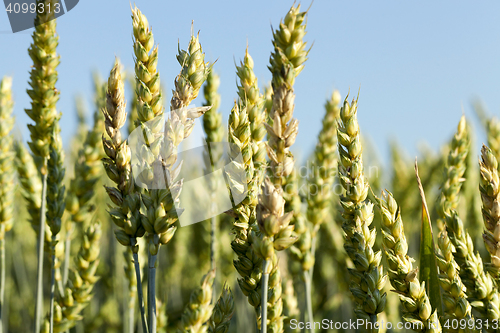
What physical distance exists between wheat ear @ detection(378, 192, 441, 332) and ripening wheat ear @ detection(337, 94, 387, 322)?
0.01m

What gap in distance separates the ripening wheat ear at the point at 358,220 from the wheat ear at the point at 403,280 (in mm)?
13

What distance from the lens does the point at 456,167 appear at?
1.48 meters

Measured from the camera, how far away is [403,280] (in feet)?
3.16

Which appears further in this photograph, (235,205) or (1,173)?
(1,173)

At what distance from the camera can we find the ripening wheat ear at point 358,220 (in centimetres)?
95

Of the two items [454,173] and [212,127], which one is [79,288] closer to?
[212,127]

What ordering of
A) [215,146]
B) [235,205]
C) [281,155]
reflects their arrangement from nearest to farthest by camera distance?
1. [281,155]
2. [235,205]
3. [215,146]

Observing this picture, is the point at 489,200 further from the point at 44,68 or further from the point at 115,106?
the point at 44,68

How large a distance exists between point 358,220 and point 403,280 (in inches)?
7.7

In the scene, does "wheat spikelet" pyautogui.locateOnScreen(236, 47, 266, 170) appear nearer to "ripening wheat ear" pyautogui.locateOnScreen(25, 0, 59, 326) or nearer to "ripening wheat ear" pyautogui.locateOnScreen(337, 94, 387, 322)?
"ripening wheat ear" pyautogui.locateOnScreen(337, 94, 387, 322)

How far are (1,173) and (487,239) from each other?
1.92 metres

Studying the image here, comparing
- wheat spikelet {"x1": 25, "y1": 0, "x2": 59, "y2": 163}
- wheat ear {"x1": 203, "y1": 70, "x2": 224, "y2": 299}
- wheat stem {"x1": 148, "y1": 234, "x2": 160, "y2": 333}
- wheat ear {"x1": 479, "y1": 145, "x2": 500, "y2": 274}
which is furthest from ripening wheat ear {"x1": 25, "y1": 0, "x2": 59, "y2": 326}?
wheat ear {"x1": 479, "y1": 145, "x2": 500, "y2": 274}

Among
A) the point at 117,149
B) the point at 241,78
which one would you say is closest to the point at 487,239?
the point at 241,78

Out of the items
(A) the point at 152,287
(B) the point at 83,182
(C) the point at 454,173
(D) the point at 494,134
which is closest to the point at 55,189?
(B) the point at 83,182
